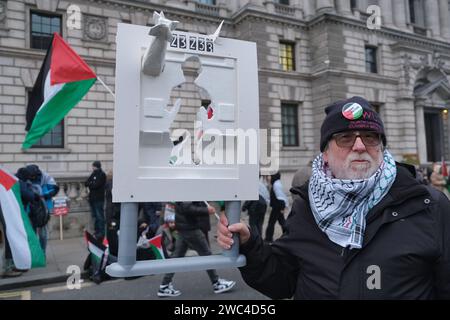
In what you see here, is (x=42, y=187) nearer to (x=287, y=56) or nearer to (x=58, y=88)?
(x=58, y=88)

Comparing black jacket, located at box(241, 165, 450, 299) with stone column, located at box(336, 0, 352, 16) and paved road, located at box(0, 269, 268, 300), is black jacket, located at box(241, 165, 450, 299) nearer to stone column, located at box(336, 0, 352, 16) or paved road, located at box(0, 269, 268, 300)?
paved road, located at box(0, 269, 268, 300)

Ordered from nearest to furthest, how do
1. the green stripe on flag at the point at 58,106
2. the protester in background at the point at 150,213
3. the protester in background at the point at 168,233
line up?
the green stripe on flag at the point at 58,106 < the protester in background at the point at 168,233 < the protester in background at the point at 150,213

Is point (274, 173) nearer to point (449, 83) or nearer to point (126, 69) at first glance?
point (126, 69)

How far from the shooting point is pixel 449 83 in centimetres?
2572

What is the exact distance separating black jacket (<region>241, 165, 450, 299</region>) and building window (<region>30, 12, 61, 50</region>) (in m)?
16.2

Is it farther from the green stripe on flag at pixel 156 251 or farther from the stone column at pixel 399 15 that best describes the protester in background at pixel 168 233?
the stone column at pixel 399 15

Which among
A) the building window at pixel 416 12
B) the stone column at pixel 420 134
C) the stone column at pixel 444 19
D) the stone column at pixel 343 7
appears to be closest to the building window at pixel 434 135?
the stone column at pixel 420 134

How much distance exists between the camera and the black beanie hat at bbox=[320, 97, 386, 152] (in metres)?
1.84

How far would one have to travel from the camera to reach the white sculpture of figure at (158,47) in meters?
1.50

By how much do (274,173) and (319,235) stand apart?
8622 millimetres

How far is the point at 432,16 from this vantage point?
27.2 metres

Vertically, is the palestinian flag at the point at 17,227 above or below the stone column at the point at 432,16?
below
